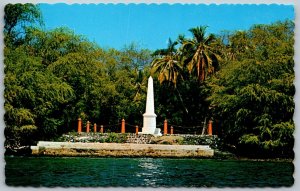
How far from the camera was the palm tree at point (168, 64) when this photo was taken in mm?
10805

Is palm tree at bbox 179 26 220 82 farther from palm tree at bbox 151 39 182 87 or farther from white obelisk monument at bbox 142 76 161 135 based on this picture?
white obelisk monument at bbox 142 76 161 135

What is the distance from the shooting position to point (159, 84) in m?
12.2

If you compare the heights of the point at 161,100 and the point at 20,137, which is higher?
the point at 161,100

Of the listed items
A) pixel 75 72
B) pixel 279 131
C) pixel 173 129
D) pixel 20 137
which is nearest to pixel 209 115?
pixel 173 129

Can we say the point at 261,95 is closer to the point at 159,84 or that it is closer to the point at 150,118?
the point at 150,118

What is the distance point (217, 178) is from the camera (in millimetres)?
9594

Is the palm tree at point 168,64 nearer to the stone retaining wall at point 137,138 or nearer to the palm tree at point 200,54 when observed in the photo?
the palm tree at point 200,54

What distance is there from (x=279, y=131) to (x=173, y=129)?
6.38 feet

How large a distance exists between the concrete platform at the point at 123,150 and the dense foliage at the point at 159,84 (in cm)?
26

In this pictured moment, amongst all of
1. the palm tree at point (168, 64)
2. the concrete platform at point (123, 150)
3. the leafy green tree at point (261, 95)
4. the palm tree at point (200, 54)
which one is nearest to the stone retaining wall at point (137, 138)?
the concrete platform at point (123, 150)

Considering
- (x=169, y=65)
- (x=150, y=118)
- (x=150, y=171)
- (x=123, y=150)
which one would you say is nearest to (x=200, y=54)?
(x=169, y=65)

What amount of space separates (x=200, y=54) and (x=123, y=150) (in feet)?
11.7

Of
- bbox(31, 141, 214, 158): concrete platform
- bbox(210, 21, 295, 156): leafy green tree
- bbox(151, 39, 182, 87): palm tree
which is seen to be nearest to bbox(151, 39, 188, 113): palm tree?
bbox(151, 39, 182, 87): palm tree

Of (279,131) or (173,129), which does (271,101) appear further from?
(173,129)
